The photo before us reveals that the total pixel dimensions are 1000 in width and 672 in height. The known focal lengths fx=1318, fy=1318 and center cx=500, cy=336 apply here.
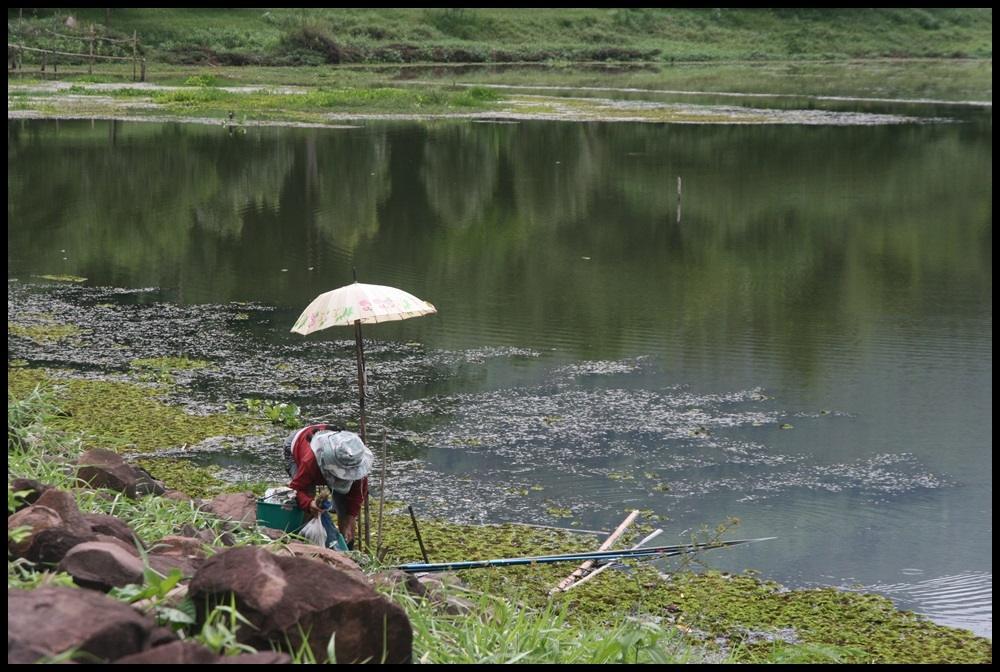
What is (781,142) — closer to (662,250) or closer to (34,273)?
(662,250)

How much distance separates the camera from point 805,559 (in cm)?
802

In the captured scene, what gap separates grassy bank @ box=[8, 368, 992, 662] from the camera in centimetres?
597

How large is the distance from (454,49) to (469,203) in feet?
135

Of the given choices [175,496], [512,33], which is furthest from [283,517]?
[512,33]

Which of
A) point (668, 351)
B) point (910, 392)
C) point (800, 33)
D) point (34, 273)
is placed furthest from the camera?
point (800, 33)

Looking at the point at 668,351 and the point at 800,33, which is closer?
the point at 668,351

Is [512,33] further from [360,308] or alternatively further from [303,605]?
[303,605]

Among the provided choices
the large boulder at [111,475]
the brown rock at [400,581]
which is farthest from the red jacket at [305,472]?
the large boulder at [111,475]

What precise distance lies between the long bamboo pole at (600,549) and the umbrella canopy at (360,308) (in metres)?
1.69

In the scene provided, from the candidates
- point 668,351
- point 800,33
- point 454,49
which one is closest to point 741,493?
point 668,351

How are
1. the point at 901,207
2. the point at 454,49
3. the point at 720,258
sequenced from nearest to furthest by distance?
the point at 720,258 < the point at 901,207 < the point at 454,49

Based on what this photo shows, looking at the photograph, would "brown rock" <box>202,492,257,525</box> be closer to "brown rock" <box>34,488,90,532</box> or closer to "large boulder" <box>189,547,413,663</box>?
"brown rock" <box>34,488,90,532</box>

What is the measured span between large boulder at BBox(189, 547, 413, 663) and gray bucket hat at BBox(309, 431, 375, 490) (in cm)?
230

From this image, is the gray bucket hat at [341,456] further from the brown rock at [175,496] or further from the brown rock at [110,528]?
the brown rock at [110,528]
